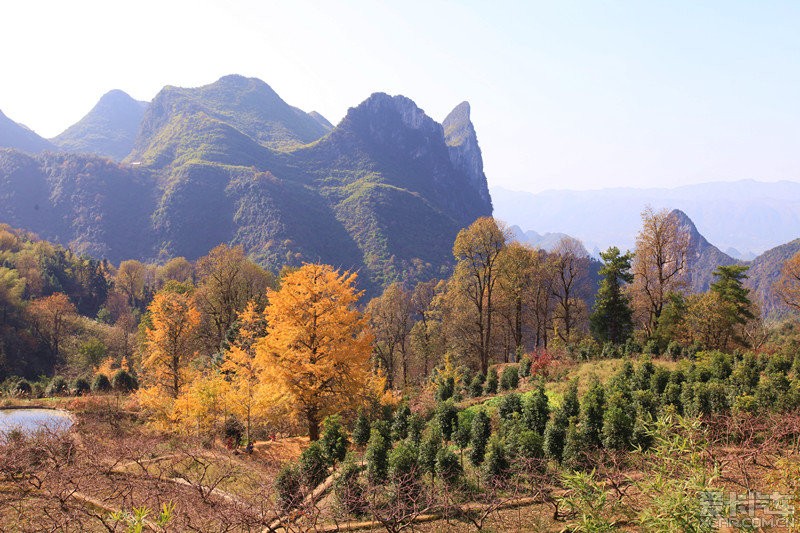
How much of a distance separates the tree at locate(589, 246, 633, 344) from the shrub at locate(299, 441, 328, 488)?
2396 centimetres

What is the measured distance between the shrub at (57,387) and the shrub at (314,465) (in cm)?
2959

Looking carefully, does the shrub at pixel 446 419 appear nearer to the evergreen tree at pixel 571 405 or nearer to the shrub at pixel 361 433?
the shrub at pixel 361 433

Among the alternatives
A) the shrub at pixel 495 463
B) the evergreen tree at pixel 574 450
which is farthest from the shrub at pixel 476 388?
the shrub at pixel 495 463

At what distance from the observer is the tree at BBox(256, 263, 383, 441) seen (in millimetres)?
16953

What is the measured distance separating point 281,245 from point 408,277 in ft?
116

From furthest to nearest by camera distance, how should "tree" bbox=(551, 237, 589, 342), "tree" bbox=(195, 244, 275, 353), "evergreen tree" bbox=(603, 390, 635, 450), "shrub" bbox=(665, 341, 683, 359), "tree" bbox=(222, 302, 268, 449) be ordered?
1. "tree" bbox=(195, 244, 275, 353)
2. "tree" bbox=(551, 237, 589, 342)
3. "shrub" bbox=(665, 341, 683, 359)
4. "tree" bbox=(222, 302, 268, 449)
5. "evergreen tree" bbox=(603, 390, 635, 450)

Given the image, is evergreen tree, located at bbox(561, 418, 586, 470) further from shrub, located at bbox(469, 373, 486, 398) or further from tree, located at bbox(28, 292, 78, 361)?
tree, located at bbox(28, 292, 78, 361)

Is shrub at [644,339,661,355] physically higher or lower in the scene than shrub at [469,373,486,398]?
higher

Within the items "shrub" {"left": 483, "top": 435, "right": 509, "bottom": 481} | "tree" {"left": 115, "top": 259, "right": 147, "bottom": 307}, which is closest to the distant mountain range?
"tree" {"left": 115, "top": 259, "right": 147, "bottom": 307}

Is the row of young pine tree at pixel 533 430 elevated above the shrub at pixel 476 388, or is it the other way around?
the row of young pine tree at pixel 533 430

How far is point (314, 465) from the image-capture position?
12266mm

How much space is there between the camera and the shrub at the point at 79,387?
31047 mm

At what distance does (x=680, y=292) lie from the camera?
2992 cm

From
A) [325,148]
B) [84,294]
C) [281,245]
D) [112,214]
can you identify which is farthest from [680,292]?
[325,148]
